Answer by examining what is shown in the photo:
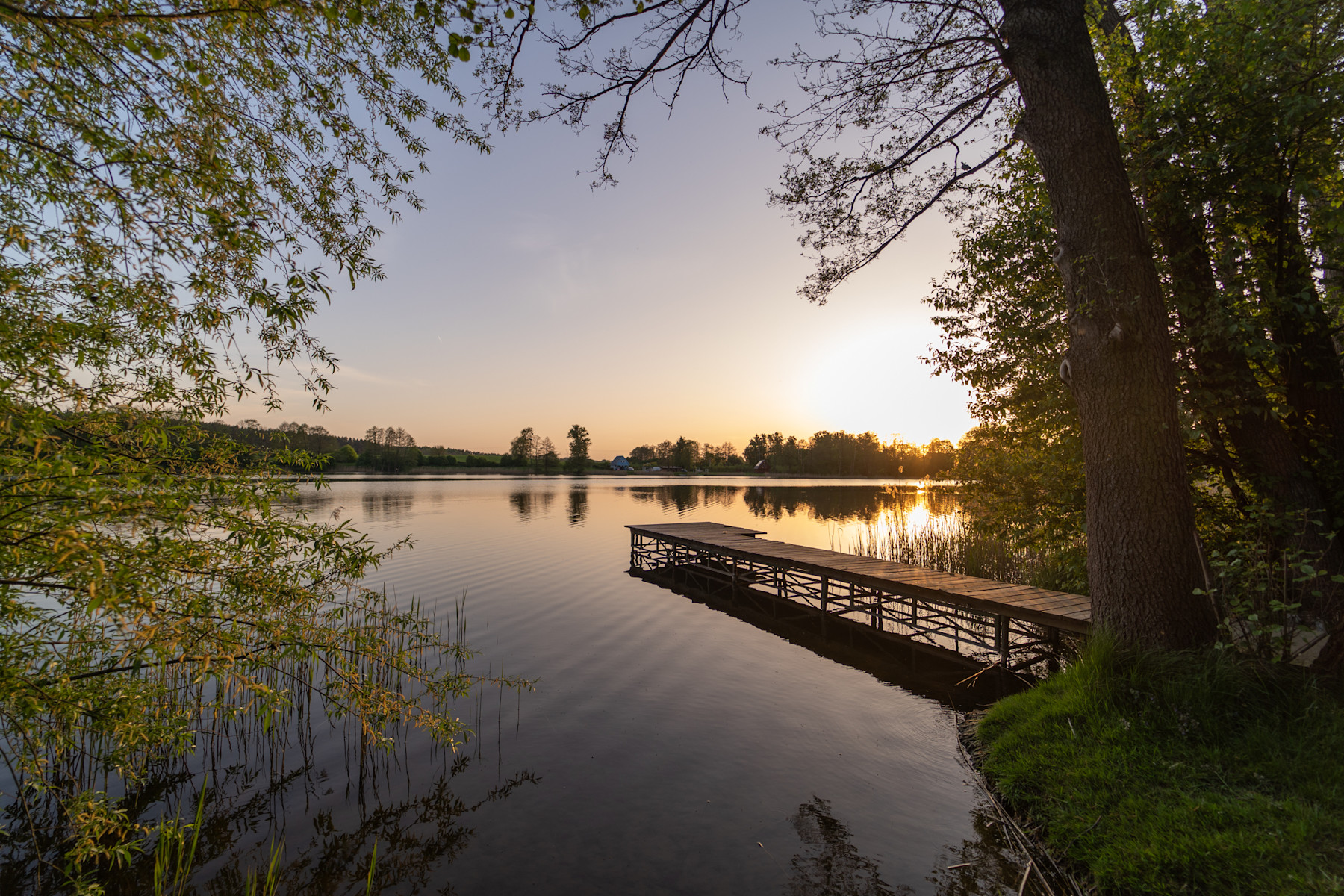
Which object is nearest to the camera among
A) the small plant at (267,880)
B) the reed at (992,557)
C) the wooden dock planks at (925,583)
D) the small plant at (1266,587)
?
the small plant at (267,880)

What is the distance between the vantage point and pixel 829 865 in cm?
413

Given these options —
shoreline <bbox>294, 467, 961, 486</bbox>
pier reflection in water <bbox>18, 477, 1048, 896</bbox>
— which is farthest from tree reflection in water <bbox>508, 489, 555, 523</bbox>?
shoreline <bbox>294, 467, 961, 486</bbox>

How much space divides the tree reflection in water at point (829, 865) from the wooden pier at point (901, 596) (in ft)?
13.1

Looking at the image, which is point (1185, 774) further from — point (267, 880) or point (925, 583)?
point (267, 880)

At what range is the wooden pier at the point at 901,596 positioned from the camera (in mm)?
7582

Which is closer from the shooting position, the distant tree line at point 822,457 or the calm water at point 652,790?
the calm water at point 652,790

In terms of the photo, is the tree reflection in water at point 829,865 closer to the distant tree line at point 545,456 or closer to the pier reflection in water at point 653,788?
the pier reflection in water at point 653,788

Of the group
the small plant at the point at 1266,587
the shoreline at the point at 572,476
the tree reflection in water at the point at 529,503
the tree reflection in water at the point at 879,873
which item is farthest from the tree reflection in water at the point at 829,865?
the shoreline at the point at 572,476

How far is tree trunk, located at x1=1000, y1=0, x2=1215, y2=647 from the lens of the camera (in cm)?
461

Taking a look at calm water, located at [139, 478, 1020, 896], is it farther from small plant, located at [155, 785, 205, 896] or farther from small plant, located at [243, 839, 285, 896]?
small plant, located at [155, 785, 205, 896]

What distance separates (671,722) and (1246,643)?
5.53 m

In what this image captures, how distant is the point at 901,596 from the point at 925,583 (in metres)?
2.11

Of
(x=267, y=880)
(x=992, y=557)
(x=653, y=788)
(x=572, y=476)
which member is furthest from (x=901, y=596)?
(x=572, y=476)

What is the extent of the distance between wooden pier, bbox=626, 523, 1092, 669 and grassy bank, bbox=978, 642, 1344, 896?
1905 millimetres
